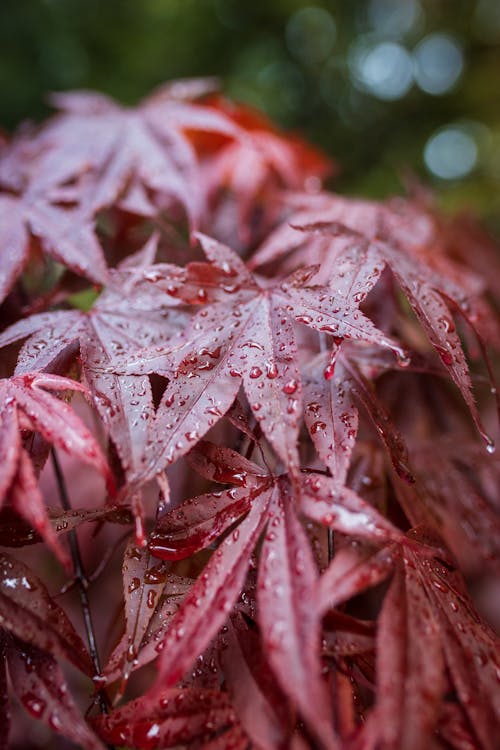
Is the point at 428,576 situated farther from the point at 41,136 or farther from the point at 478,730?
the point at 41,136

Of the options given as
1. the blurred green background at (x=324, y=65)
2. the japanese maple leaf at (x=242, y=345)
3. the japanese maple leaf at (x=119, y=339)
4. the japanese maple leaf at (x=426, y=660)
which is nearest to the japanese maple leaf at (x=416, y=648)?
the japanese maple leaf at (x=426, y=660)

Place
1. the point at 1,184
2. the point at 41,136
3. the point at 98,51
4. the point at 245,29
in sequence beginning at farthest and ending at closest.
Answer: the point at 245,29 < the point at 98,51 < the point at 41,136 < the point at 1,184

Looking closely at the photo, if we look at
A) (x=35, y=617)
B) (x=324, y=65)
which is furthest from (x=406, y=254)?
(x=324, y=65)

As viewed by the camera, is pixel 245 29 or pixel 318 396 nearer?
pixel 318 396

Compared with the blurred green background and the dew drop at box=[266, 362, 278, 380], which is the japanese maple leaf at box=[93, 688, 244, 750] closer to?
the dew drop at box=[266, 362, 278, 380]

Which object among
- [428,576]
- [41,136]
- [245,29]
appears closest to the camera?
[428,576]

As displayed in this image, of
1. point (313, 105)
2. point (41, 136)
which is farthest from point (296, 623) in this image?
point (313, 105)

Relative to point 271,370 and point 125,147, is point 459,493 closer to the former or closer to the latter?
point 271,370

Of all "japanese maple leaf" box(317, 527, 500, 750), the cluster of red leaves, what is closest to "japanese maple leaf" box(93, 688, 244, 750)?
the cluster of red leaves
